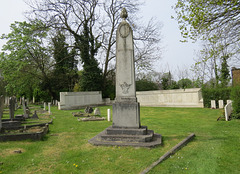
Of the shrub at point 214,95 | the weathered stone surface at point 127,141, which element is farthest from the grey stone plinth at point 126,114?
the shrub at point 214,95

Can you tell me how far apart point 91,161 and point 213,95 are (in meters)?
16.9

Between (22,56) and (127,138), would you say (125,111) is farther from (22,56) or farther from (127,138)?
(22,56)

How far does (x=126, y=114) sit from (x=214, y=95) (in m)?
14.7

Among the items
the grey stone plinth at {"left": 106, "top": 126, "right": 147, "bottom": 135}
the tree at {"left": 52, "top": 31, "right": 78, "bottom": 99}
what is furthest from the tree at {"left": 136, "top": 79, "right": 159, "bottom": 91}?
the grey stone plinth at {"left": 106, "top": 126, "right": 147, "bottom": 135}

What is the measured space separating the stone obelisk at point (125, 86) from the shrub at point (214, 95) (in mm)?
14288

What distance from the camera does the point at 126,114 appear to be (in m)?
6.45

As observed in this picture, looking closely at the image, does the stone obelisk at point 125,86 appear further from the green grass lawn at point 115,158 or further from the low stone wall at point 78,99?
the low stone wall at point 78,99

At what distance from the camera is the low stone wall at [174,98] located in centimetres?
1936

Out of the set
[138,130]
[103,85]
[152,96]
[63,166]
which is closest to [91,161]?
[63,166]

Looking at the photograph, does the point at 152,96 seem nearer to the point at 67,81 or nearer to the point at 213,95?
the point at 213,95

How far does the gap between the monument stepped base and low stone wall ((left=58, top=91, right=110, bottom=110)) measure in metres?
15.8

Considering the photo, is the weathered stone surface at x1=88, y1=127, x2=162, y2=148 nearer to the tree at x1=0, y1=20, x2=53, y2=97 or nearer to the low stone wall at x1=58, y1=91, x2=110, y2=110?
the low stone wall at x1=58, y1=91, x2=110, y2=110

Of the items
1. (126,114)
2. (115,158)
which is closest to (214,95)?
(126,114)

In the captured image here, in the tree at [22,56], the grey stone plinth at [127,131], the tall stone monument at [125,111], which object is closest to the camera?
the tall stone monument at [125,111]
